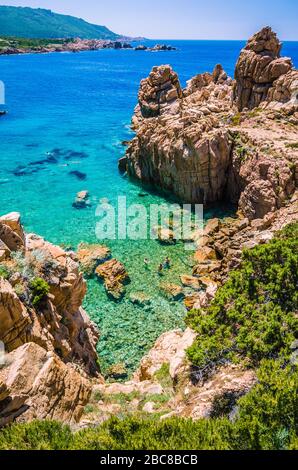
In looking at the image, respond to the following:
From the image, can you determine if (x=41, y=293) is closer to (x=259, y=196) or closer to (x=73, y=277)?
(x=73, y=277)

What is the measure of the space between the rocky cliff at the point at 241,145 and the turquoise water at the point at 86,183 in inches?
146

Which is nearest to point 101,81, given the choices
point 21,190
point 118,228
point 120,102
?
point 120,102

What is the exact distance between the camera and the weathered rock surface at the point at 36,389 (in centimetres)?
1230

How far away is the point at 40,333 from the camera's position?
16.0m

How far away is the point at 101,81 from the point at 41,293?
133999mm

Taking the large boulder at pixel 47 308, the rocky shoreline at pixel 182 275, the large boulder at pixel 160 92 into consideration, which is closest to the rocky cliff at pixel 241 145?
the rocky shoreline at pixel 182 275

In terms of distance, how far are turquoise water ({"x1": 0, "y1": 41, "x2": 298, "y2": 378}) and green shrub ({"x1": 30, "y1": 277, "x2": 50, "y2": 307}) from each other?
8.24 m

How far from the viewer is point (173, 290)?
28422 millimetres

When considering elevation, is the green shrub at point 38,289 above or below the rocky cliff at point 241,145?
below

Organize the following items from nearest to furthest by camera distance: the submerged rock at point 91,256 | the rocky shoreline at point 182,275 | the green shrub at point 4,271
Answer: the rocky shoreline at point 182,275 < the green shrub at point 4,271 < the submerged rock at point 91,256

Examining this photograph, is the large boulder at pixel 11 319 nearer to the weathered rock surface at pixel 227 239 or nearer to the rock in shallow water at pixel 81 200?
the weathered rock surface at pixel 227 239

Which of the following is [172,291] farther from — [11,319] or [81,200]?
[81,200]

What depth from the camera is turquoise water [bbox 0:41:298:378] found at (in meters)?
26.0

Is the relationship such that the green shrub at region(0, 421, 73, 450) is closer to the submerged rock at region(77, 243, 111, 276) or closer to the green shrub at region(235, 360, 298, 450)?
the green shrub at region(235, 360, 298, 450)
